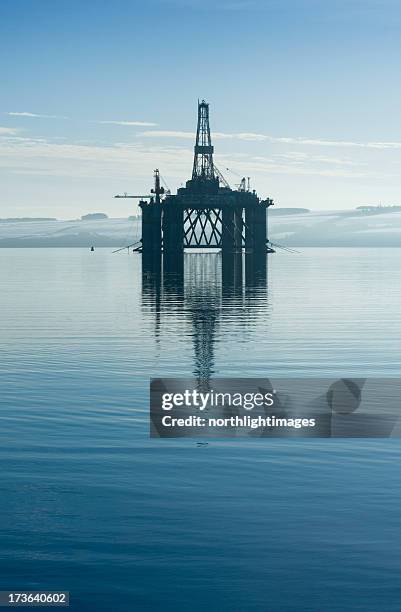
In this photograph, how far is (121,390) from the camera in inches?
1497

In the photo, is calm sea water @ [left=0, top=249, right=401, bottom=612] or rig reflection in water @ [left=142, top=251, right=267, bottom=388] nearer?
calm sea water @ [left=0, top=249, right=401, bottom=612]

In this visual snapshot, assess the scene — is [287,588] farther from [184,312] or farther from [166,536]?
[184,312]

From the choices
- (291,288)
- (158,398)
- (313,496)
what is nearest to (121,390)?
(158,398)

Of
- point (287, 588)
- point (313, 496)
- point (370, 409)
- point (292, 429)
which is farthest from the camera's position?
A: point (370, 409)

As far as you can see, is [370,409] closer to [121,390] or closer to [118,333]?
[121,390]

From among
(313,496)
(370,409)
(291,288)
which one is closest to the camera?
(313,496)

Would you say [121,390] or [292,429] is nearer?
[292,429]

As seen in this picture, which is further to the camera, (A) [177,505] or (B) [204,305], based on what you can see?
(B) [204,305]

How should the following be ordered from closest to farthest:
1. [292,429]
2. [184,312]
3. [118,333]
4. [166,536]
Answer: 1. [166,536]
2. [292,429]
3. [118,333]
4. [184,312]

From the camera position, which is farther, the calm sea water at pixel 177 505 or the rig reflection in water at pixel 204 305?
the rig reflection in water at pixel 204 305

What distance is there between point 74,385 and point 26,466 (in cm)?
1425

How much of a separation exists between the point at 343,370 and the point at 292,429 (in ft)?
46.5

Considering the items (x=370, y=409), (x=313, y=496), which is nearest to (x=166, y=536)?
(x=313, y=496)

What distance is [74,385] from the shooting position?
3931cm
